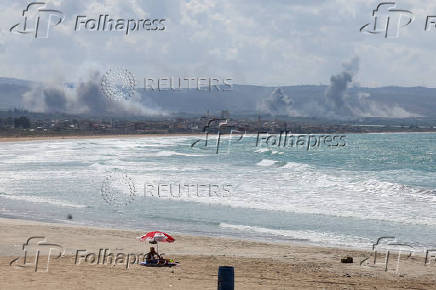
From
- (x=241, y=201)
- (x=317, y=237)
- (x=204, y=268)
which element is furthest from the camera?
(x=241, y=201)

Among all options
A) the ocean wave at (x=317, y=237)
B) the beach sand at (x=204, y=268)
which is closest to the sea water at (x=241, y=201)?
the ocean wave at (x=317, y=237)

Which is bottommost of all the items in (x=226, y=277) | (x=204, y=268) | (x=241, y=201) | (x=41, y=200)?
(x=204, y=268)

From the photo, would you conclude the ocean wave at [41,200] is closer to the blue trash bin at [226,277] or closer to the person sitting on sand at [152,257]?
the person sitting on sand at [152,257]

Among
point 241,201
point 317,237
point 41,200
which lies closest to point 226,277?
point 317,237

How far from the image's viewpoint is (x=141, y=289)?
46.3 ft

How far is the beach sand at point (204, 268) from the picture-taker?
14766 mm

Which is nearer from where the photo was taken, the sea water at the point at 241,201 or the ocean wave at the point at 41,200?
the sea water at the point at 241,201

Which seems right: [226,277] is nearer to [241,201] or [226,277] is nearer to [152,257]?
[152,257]

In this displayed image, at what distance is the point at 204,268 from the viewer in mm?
16562

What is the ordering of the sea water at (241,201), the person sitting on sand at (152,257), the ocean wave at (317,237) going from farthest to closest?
the sea water at (241,201)
the ocean wave at (317,237)
the person sitting on sand at (152,257)

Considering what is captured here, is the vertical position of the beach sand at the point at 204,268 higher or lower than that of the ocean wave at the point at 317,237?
lower

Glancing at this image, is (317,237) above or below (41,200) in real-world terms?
above

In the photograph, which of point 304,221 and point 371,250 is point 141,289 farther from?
point 304,221

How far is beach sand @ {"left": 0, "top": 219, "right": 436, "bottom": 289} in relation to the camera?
14.8 m
